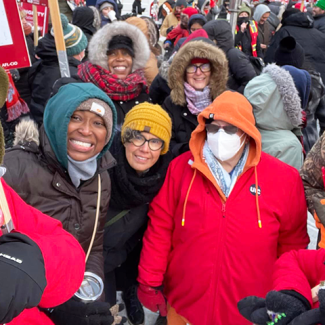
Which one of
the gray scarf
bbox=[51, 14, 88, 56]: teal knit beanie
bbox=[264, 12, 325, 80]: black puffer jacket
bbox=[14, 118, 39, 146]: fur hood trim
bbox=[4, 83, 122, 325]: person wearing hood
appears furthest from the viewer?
bbox=[264, 12, 325, 80]: black puffer jacket

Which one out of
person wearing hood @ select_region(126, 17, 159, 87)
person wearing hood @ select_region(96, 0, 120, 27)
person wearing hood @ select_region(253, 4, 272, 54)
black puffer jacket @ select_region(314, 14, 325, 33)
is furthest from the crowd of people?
person wearing hood @ select_region(253, 4, 272, 54)

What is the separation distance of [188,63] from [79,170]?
1.59m

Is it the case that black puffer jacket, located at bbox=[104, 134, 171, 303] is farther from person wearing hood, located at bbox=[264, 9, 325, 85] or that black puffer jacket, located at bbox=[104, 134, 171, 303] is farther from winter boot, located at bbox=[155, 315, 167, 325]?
person wearing hood, located at bbox=[264, 9, 325, 85]

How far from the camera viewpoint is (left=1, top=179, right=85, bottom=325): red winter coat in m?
1.19

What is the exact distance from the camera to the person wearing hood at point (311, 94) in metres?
3.18

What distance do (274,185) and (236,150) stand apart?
29 cm

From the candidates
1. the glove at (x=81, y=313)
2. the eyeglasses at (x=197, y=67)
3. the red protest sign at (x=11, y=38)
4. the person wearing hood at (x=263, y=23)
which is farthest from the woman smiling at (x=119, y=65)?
the person wearing hood at (x=263, y=23)

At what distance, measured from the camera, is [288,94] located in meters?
2.45

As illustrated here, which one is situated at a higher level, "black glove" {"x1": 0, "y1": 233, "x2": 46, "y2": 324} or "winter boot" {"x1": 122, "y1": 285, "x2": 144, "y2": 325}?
"black glove" {"x1": 0, "y1": 233, "x2": 46, "y2": 324}

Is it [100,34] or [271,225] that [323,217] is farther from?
[100,34]

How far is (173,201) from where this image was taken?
228 cm

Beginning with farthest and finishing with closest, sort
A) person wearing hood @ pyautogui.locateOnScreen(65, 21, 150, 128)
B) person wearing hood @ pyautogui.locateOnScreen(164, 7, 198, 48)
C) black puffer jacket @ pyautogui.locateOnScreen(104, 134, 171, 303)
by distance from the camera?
person wearing hood @ pyautogui.locateOnScreen(164, 7, 198, 48) < person wearing hood @ pyautogui.locateOnScreen(65, 21, 150, 128) < black puffer jacket @ pyautogui.locateOnScreen(104, 134, 171, 303)

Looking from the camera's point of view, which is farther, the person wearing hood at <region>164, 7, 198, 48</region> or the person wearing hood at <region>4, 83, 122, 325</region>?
the person wearing hood at <region>164, 7, 198, 48</region>

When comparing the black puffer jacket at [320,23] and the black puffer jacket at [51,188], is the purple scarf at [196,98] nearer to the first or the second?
the black puffer jacket at [51,188]
